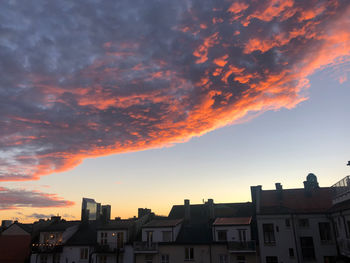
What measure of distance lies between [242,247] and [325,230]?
11.7 metres

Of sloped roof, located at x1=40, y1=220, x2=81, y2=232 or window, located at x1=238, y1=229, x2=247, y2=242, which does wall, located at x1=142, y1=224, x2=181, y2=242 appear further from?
sloped roof, located at x1=40, y1=220, x2=81, y2=232

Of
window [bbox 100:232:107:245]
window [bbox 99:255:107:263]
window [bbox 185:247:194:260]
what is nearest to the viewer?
window [bbox 185:247:194:260]

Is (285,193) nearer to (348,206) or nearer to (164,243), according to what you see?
(348,206)

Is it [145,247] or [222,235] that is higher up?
[222,235]

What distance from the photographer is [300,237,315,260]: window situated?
3944cm

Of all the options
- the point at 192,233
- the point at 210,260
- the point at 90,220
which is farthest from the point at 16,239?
the point at 210,260

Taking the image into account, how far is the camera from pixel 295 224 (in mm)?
40938

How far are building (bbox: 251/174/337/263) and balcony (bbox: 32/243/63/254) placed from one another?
33822mm

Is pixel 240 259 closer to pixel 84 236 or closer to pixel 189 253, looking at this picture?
pixel 189 253

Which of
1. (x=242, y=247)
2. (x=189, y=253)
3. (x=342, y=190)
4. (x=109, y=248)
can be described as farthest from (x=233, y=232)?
(x=109, y=248)

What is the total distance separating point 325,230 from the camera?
1570 inches

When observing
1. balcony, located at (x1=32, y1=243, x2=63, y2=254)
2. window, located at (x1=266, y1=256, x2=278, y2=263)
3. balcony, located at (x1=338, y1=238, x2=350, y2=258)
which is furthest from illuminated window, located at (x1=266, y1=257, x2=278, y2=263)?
balcony, located at (x1=32, y1=243, x2=63, y2=254)

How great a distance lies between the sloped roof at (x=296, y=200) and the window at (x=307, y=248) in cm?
393

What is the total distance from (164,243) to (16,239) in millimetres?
30636
